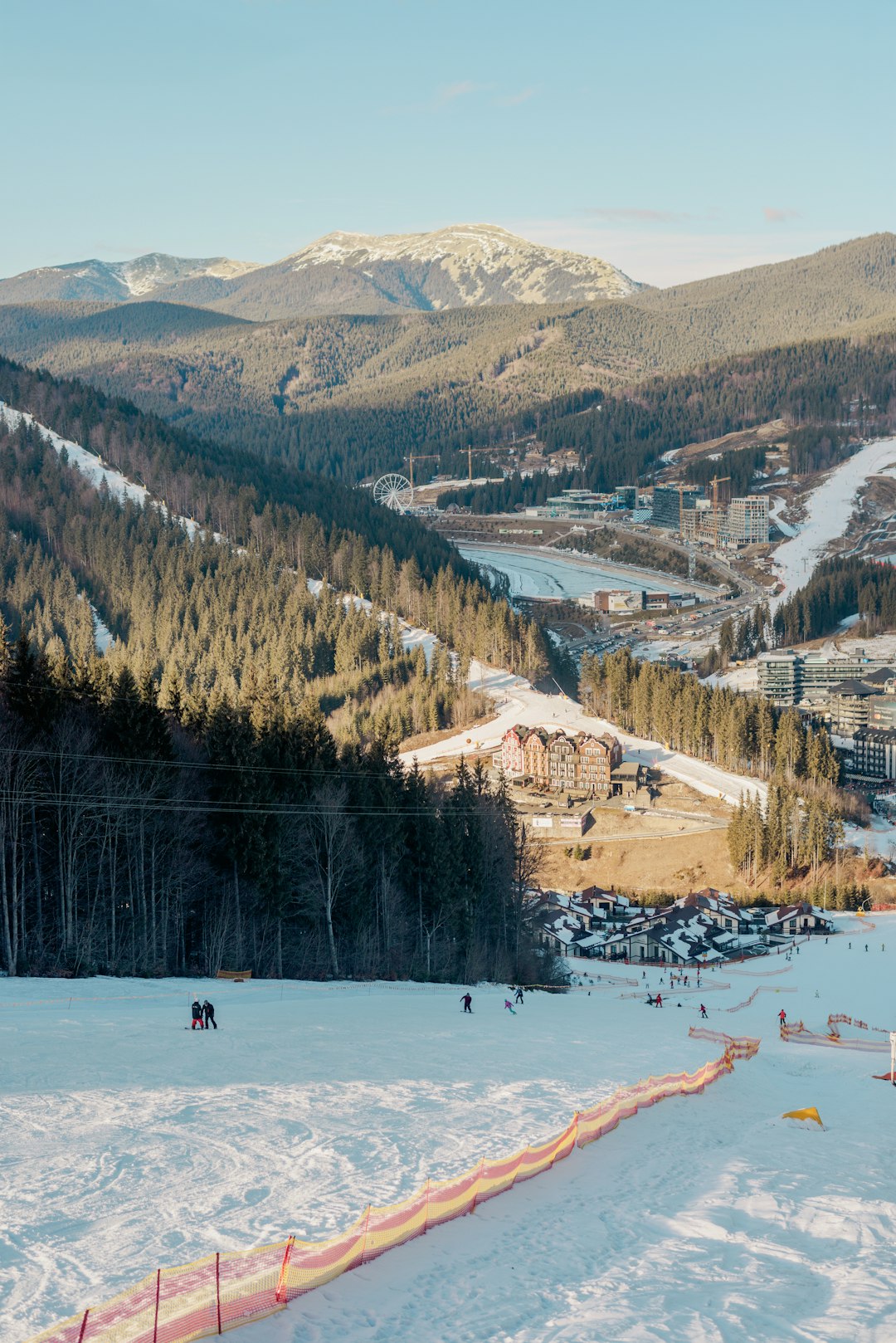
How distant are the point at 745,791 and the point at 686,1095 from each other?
67374 mm

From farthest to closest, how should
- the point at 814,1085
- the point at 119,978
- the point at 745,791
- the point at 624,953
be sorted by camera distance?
the point at 745,791 < the point at 624,953 < the point at 119,978 < the point at 814,1085

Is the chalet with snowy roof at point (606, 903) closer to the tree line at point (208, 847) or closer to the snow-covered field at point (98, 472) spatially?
the tree line at point (208, 847)

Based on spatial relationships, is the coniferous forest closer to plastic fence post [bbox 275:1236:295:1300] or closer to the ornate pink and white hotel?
the ornate pink and white hotel

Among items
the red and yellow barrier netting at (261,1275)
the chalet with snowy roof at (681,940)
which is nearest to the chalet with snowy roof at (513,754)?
the chalet with snowy roof at (681,940)

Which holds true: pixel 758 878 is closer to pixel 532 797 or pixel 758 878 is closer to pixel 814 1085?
pixel 532 797

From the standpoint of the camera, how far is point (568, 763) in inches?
3777

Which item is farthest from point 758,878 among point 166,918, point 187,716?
point 166,918

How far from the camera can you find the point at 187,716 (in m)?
47.8

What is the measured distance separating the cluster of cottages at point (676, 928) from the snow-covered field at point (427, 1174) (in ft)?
121

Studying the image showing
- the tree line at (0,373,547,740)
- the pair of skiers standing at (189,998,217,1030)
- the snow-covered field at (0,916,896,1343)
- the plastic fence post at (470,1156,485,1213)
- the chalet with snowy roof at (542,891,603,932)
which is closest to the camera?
the snow-covered field at (0,916,896,1343)

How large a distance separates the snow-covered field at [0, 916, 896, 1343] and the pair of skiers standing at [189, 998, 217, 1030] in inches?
19.5

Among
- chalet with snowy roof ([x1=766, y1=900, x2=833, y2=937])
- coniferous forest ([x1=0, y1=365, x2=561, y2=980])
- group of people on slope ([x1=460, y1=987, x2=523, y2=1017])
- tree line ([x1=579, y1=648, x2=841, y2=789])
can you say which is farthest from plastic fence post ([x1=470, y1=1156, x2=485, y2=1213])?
tree line ([x1=579, y1=648, x2=841, y2=789])

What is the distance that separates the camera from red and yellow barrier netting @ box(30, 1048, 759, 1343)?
36.8ft

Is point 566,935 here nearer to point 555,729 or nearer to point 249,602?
point 555,729
